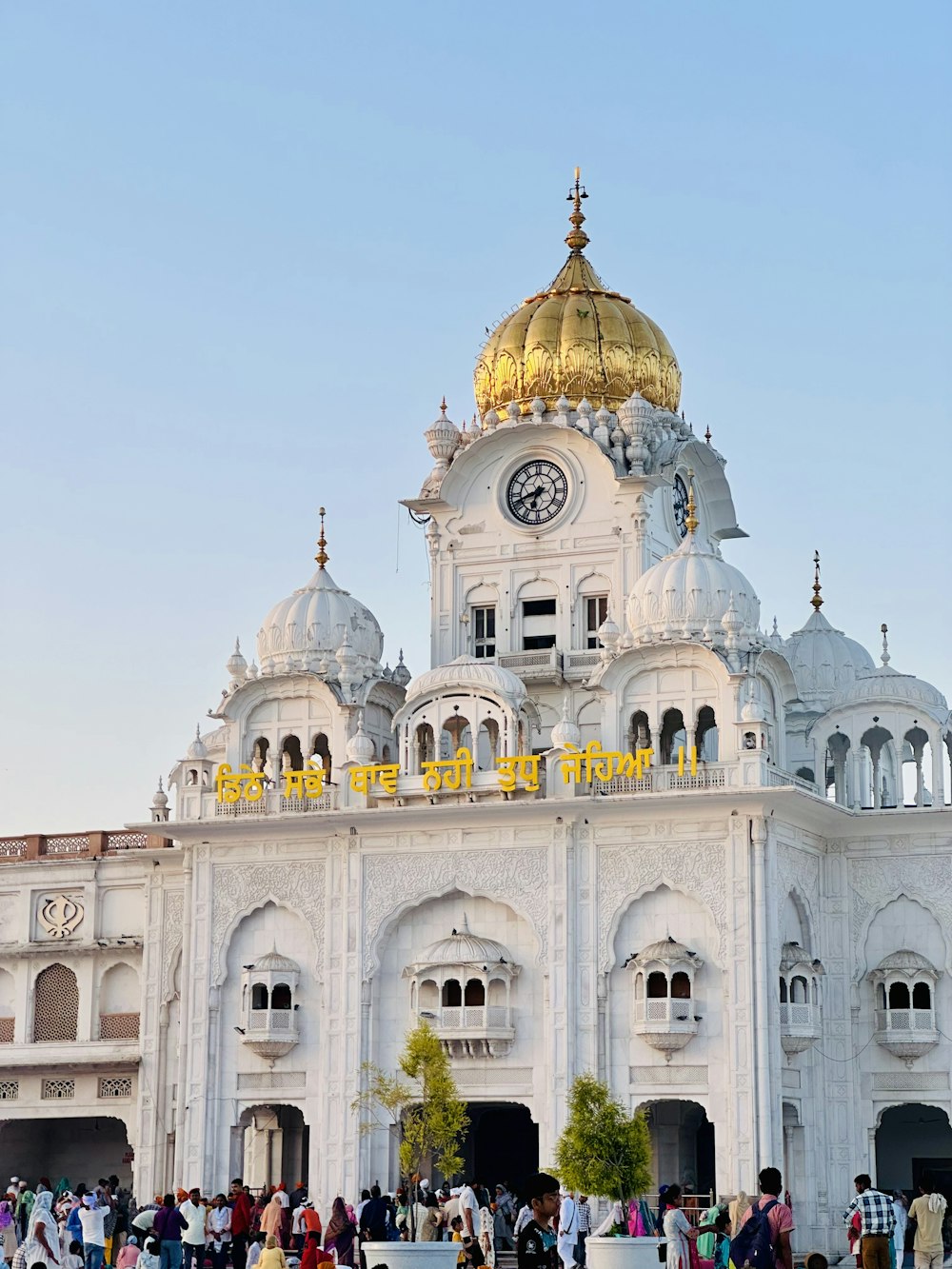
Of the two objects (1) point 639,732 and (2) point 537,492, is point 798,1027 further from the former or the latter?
(2) point 537,492

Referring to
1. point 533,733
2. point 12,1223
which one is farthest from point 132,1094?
point 533,733

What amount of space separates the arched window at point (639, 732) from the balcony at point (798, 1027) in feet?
16.0

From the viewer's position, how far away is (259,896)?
3603 centimetres

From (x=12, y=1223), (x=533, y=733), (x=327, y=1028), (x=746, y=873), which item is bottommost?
(x=12, y=1223)

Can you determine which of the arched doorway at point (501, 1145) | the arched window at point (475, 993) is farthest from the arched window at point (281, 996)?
the arched doorway at point (501, 1145)

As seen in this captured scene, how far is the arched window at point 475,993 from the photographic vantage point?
34.1 m

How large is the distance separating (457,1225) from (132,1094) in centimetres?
1274

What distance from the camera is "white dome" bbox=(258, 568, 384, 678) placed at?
37750 millimetres

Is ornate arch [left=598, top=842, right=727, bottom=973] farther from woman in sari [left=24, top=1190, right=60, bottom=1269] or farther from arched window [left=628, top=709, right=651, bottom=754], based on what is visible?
woman in sari [left=24, top=1190, right=60, bottom=1269]

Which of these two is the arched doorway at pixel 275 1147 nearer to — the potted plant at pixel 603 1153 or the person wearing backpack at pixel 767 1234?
the potted plant at pixel 603 1153

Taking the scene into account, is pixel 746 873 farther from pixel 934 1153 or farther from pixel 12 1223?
pixel 12 1223

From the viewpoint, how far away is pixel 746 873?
33.2 m

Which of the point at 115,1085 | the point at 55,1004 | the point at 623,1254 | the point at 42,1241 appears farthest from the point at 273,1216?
the point at 55,1004

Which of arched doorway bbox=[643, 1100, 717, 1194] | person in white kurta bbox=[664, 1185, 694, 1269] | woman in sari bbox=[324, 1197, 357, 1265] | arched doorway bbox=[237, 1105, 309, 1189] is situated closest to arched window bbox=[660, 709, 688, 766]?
arched doorway bbox=[643, 1100, 717, 1194]
